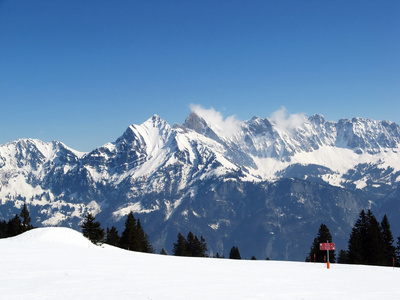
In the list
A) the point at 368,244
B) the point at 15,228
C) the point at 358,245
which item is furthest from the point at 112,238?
the point at 368,244

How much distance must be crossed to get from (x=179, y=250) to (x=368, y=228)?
57.1 meters

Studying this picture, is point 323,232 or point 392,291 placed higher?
point 323,232

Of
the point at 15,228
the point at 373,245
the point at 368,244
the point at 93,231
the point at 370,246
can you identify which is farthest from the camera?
the point at 15,228

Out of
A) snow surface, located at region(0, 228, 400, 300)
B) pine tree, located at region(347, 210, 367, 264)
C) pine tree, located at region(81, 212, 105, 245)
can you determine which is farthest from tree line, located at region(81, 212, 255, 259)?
pine tree, located at region(347, 210, 367, 264)

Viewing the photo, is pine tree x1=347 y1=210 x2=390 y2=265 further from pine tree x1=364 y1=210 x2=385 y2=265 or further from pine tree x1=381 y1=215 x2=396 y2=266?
pine tree x1=381 y1=215 x2=396 y2=266

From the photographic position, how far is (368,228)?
91875 mm

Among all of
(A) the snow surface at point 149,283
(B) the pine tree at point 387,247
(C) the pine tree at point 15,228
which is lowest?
(A) the snow surface at point 149,283

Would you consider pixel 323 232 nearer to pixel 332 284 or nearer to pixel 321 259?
pixel 321 259

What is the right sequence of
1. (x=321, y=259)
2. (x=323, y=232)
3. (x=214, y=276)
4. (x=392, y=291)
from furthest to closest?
(x=323, y=232) → (x=321, y=259) → (x=214, y=276) → (x=392, y=291)

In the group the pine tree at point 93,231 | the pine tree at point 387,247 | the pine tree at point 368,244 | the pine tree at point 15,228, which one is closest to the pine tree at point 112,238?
the pine tree at point 15,228

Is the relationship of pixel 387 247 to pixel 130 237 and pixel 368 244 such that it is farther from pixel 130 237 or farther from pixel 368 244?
pixel 130 237

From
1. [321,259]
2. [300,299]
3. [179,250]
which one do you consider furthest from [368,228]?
[300,299]

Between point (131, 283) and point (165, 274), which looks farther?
point (165, 274)

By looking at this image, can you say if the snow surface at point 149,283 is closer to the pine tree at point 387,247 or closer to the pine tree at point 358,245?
the pine tree at point 358,245
